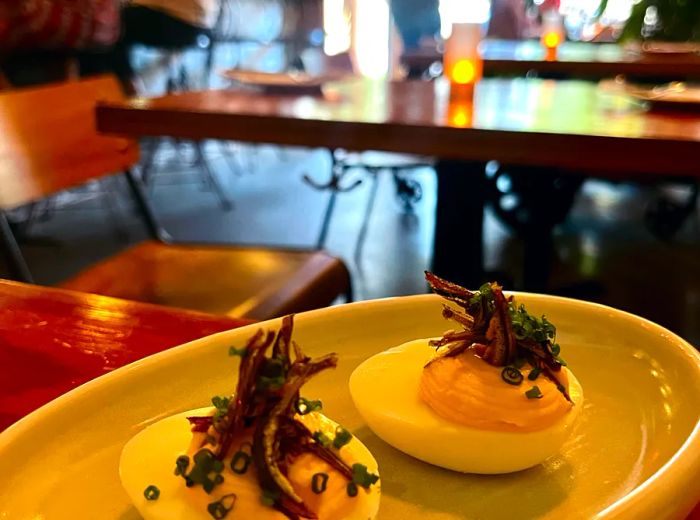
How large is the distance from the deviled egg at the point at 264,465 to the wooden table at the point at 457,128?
2.65 ft

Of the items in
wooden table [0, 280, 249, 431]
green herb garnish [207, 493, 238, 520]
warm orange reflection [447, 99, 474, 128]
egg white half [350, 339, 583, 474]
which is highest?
warm orange reflection [447, 99, 474, 128]

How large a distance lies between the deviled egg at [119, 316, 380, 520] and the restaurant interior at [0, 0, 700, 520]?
0.04ft

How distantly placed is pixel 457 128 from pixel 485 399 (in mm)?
742

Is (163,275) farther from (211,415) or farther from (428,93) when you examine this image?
(211,415)

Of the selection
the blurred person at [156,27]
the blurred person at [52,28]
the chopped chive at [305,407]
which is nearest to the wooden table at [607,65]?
the blurred person at [52,28]

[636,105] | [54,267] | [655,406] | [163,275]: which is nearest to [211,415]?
[655,406]

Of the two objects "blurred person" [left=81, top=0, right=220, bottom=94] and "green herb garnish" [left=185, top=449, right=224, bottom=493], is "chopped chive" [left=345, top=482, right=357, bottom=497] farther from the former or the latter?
"blurred person" [left=81, top=0, right=220, bottom=94]

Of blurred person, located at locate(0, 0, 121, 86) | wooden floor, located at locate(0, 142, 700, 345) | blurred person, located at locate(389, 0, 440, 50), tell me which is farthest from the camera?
blurred person, located at locate(389, 0, 440, 50)

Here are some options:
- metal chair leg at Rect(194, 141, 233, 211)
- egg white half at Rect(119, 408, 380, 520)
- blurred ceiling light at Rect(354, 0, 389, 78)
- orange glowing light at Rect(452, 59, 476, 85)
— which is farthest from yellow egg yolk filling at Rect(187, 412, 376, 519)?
blurred ceiling light at Rect(354, 0, 389, 78)

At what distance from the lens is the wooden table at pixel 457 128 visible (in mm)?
1055

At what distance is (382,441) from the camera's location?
18.2 inches

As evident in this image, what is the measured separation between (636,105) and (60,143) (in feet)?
3.75

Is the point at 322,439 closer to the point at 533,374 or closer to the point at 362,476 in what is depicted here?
the point at 362,476

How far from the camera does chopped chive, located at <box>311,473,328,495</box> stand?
35cm
